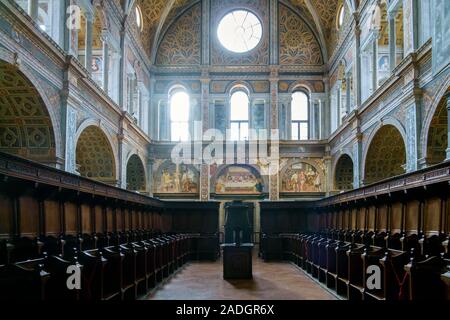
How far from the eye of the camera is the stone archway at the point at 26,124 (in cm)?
1494

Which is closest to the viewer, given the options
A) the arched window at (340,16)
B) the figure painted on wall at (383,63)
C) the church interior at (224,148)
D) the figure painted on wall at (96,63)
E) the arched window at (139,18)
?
the church interior at (224,148)

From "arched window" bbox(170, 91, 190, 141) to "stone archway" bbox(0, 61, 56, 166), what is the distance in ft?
53.1

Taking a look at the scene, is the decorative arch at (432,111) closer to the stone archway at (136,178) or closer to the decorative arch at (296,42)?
the decorative arch at (296,42)

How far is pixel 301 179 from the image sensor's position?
3145cm

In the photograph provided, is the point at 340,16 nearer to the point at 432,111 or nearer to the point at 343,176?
the point at 343,176

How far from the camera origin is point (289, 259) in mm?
22156

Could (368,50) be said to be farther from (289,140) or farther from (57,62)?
(57,62)

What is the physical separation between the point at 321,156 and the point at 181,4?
1307 centimetres

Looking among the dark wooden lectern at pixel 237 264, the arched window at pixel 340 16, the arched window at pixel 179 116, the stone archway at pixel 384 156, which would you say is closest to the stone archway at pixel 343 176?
the stone archway at pixel 384 156

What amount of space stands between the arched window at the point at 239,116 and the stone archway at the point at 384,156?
1044 cm

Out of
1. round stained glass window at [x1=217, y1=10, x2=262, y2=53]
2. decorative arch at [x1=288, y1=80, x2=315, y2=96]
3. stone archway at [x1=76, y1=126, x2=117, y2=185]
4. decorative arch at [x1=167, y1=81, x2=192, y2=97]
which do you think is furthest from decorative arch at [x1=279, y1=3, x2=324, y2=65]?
stone archway at [x1=76, y1=126, x2=117, y2=185]

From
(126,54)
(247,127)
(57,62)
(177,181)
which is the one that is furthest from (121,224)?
(247,127)

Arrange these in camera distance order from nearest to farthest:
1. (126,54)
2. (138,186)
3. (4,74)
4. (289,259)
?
(4,74) < (289,259) < (126,54) < (138,186)

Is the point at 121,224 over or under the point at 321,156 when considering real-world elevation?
under
